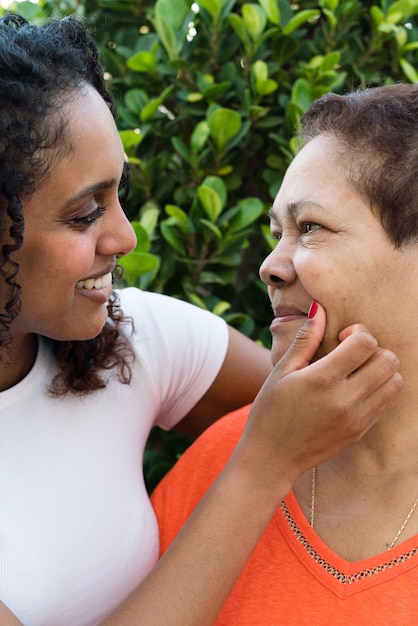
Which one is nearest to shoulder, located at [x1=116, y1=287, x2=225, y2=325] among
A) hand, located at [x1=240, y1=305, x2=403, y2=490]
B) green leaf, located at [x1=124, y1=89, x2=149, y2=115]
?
hand, located at [x1=240, y1=305, x2=403, y2=490]

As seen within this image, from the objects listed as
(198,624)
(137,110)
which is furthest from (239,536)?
(137,110)

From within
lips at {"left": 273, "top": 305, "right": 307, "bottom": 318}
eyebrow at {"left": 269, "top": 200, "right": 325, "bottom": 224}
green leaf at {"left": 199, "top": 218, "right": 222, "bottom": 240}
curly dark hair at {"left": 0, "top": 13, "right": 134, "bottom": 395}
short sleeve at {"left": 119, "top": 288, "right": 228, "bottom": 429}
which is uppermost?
curly dark hair at {"left": 0, "top": 13, "right": 134, "bottom": 395}

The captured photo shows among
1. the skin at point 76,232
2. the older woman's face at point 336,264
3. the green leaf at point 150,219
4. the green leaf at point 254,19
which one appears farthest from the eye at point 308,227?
the green leaf at point 254,19

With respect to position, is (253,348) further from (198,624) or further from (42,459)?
(198,624)

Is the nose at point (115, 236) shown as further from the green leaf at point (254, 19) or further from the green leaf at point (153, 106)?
the green leaf at point (254, 19)

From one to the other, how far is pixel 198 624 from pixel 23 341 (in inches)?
32.2

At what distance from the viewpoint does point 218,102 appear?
2783 millimetres

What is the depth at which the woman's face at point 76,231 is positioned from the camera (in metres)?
1.87

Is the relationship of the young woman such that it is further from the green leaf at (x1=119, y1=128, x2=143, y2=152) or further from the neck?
the green leaf at (x1=119, y1=128, x2=143, y2=152)

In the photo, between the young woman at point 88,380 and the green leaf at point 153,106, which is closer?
the young woman at point 88,380

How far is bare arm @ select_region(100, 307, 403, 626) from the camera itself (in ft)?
5.80

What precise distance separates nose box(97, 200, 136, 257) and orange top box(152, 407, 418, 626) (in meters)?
0.73

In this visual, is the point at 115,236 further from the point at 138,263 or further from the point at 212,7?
the point at 212,7

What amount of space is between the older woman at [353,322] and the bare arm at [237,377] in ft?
1.20
